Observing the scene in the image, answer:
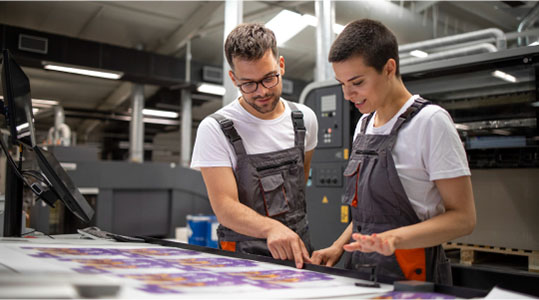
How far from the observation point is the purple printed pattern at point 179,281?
82 cm

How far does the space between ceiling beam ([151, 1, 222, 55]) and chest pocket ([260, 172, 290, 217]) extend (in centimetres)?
589

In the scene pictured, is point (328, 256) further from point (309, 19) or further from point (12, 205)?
point (309, 19)

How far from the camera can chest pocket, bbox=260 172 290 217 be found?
162cm

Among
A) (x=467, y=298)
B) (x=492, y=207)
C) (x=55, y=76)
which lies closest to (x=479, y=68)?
(x=492, y=207)

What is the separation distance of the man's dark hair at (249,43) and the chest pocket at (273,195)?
44 centimetres

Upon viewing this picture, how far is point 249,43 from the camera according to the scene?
1531 millimetres

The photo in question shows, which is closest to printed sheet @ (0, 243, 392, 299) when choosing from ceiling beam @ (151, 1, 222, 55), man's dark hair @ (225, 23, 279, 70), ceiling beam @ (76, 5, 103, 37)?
man's dark hair @ (225, 23, 279, 70)

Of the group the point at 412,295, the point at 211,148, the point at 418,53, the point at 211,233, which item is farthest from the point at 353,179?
the point at 418,53

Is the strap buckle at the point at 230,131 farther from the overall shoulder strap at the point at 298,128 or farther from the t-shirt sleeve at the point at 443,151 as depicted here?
the t-shirt sleeve at the point at 443,151

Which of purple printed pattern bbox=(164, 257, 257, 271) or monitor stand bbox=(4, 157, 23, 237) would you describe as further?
monitor stand bbox=(4, 157, 23, 237)

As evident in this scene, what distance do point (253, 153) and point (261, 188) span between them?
0.14 meters

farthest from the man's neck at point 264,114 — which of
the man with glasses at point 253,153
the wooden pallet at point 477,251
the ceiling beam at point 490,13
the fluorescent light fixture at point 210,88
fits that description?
the fluorescent light fixture at point 210,88

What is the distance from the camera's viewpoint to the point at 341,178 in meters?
3.10

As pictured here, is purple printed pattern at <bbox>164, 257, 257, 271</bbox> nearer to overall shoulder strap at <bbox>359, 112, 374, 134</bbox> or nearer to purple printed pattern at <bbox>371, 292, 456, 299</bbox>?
purple printed pattern at <bbox>371, 292, 456, 299</bbox>
